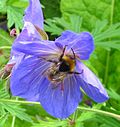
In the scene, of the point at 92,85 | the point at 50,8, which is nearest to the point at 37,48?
the point at 92,85

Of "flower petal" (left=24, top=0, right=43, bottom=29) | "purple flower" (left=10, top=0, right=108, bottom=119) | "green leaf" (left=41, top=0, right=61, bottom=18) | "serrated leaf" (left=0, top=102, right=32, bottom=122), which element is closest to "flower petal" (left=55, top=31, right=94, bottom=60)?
"purple flower" (left=10, top=0, right=108, bottom=119)

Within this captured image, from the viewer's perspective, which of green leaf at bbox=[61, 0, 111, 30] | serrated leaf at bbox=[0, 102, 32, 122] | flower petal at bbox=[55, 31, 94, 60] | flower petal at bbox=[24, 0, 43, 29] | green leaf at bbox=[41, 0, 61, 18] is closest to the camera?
flower petal at bbox=[55, 31, 94, 60]

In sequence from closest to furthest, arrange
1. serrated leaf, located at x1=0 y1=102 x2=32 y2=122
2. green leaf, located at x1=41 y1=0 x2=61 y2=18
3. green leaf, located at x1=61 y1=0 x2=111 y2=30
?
serrated leaf, located at x1=0 y1=102 x2=32 y2=122
green leaf, located at x1=61 y1=0 x2=111 y2=30
green leaf, located at x1=41 y1=0 x2=61 y2=18

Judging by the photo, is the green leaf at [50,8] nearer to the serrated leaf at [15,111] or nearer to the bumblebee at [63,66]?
the serrated leaf at [15,111]

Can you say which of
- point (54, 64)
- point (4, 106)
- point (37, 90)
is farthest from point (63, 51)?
point (4, 106)

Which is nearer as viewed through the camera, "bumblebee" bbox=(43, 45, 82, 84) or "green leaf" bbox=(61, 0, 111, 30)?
"bumblebee" bbox=(43, 45, 82, 84)

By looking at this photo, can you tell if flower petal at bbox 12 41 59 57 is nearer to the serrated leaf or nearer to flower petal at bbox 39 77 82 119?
flower petal at bbox 39 77 82 119

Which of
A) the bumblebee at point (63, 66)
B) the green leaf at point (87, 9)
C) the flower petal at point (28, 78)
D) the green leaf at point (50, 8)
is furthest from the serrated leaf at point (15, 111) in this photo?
the green leaf at point (50, 8)
